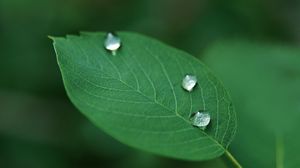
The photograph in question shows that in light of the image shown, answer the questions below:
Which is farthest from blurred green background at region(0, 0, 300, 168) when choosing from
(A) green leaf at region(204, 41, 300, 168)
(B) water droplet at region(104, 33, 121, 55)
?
(B) water droplet at region(104, 33, 121, 55)

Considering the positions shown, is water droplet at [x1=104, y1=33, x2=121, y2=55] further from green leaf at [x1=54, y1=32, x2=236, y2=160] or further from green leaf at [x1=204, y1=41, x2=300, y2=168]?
green leaf at [x1=204, y1=41, x2=300, y2=168]

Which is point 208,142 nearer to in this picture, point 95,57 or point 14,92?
point 95,57

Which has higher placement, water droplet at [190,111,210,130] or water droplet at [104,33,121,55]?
water droplet at [104,33,121,55]

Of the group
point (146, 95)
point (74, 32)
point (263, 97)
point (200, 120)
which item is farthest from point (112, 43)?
point (74, 32)

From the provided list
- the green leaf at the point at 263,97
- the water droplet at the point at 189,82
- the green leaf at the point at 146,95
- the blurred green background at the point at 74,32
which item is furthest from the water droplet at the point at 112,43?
the blurred green background at the point at 74,32

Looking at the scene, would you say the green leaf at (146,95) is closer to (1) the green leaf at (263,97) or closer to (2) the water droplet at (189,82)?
(2) the water droplet at (189,82)

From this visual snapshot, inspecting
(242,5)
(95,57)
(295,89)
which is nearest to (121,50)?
(95,57)
